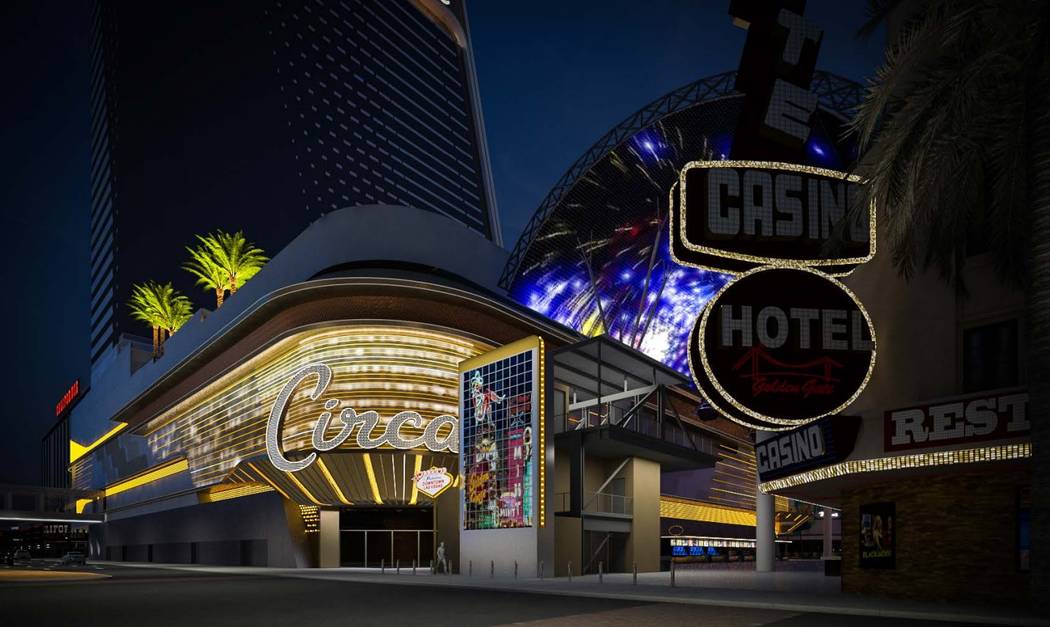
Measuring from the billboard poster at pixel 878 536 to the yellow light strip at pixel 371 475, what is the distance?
27.4m

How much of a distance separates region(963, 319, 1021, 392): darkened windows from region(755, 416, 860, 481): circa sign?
114 inches

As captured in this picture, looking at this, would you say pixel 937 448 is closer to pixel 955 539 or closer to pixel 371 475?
pixel 955 539

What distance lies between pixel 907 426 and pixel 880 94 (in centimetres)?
795

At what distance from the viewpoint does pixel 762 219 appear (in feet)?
80.6

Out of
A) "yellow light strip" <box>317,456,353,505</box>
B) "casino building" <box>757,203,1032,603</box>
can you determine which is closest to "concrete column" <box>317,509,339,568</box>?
"yellow light strip" <box>317,456,353,505</box>

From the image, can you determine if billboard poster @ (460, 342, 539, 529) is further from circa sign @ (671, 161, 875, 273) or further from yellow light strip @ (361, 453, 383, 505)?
circa sign @ (671, 161, 875, 273)

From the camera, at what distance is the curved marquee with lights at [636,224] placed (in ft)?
162

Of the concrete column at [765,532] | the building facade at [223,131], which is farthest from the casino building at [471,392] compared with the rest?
the building facade at [223,131]

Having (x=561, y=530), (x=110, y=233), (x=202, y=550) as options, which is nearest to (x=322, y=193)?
(x=110, y=233)

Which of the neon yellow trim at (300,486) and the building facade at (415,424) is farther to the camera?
the neon yellow trim at (300,486)

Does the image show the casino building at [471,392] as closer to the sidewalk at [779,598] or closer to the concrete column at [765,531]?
the concrete column at [765,531]

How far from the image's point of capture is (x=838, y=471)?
22.6 m

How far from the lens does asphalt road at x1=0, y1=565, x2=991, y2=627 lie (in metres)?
17.7

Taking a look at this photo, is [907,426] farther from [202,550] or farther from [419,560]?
[202,550]
